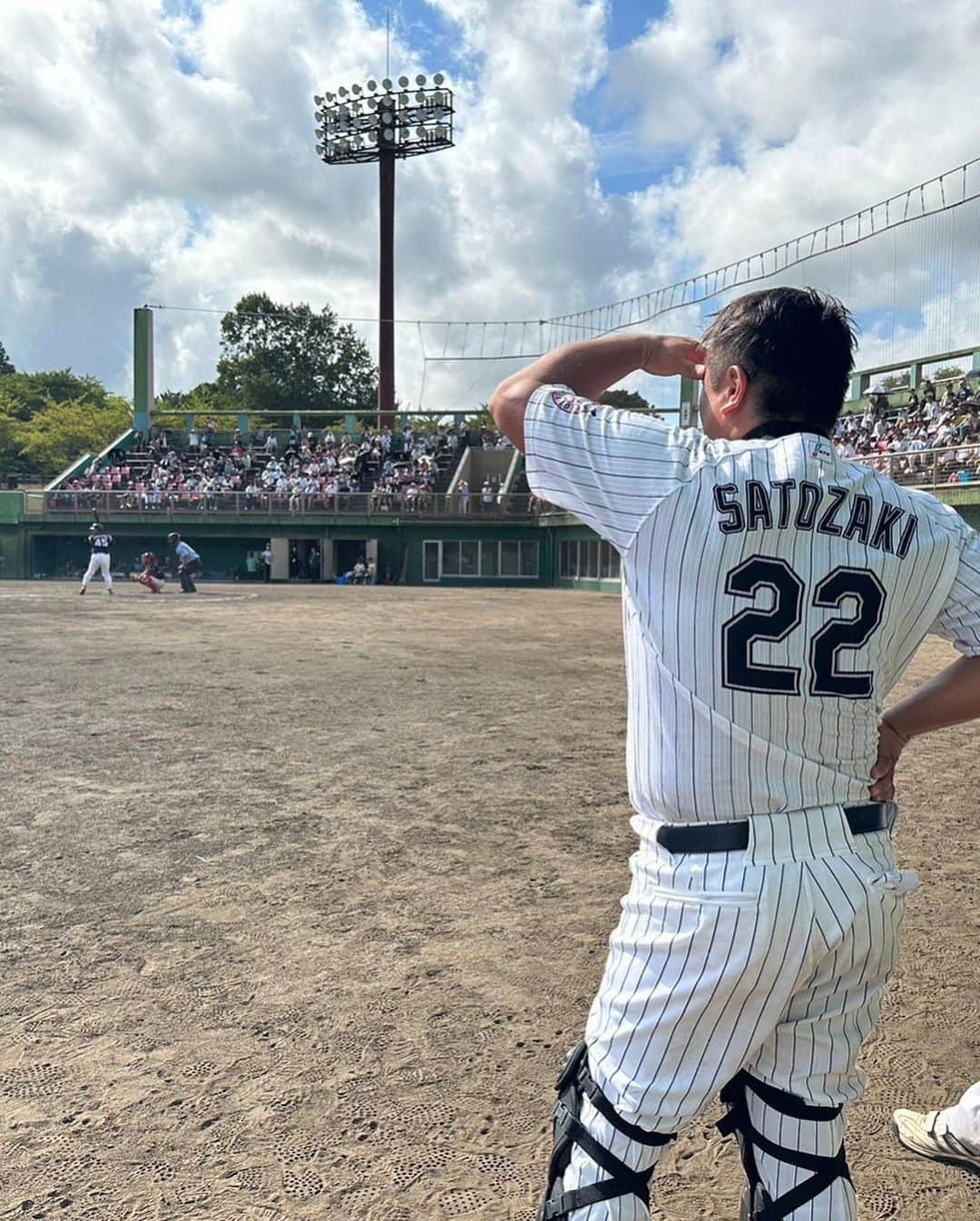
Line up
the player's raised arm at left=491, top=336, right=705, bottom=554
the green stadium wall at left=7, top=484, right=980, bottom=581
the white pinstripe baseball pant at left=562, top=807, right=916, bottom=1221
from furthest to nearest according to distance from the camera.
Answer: the green stadium wall at left=7, top=484, right=980, bottom=581 → the player's raised arm at left=491, top=336, right=705, bottom=554 → the white pinstripe baseball pant at left=562, top=807, right=916, bottom=1221

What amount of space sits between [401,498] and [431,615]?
1923 cm

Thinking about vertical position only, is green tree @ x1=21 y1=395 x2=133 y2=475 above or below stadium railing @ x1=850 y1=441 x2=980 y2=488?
above

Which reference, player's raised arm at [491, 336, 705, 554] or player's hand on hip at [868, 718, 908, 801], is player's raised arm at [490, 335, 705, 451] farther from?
player's hand on hip at [868, 718, 908, 801]

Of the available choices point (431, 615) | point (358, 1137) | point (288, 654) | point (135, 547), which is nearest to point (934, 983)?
point (358, 1137)

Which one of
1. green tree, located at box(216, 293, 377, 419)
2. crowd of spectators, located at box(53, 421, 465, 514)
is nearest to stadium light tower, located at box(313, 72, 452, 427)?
crowd of spectators, located at box(53, 421, 465, 514)

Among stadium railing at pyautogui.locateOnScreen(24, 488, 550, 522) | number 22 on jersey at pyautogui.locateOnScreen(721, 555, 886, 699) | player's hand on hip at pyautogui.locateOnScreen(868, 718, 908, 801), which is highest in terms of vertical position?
stadium railing at pyautogui.locateOnScreen(24, 488, 550, 522)

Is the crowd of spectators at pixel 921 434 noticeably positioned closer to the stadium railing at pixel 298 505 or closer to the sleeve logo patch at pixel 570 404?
the stadium railing at pixel 298 505

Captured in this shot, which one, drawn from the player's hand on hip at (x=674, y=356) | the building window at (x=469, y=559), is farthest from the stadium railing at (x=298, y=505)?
the player's hand on hip at (x=674, y=356)

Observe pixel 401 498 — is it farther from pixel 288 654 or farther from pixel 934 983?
pixel 934 983

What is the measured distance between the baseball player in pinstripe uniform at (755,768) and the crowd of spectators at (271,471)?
3792 cm

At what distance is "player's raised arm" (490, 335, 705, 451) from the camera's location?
1958 millimetres

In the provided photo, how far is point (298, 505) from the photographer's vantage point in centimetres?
3966

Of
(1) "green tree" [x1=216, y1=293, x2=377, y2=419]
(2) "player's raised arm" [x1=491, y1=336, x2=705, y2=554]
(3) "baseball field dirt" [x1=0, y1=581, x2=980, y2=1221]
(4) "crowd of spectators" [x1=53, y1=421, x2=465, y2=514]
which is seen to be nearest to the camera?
(2) "player's raised arm" [x1=491, y1=336, x2=705, y2=554]

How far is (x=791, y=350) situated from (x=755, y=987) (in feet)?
3.59
